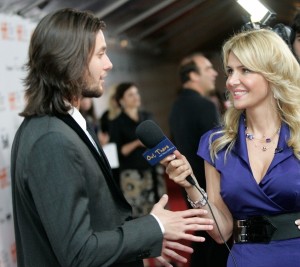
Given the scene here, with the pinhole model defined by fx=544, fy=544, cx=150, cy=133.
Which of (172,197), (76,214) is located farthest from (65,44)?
(172,197)

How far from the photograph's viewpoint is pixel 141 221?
1.75 metres

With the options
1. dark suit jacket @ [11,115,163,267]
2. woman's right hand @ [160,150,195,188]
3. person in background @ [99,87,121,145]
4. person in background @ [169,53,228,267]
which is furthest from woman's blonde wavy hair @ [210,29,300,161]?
person in background @ [99,87,121,145]

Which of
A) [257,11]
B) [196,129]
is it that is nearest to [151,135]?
[257,11]

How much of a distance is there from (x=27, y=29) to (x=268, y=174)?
1.88 metres

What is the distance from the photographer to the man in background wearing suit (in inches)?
63.9

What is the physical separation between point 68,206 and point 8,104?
4.74 ft

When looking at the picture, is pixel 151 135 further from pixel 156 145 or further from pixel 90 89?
pixel 90 89

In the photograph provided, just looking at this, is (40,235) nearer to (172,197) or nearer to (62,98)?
(62,98)

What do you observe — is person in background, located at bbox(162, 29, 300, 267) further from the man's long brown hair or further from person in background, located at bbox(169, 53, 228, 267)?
person in background, located at bbox(169, 53, 228, 267)

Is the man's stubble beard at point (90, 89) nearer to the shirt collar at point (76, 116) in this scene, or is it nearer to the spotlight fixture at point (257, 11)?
the shirt collar at point (76, 116)

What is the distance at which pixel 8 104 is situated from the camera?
290 centimetres

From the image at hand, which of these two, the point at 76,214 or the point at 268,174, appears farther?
the point at 268,174

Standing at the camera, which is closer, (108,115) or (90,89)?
(90,89)

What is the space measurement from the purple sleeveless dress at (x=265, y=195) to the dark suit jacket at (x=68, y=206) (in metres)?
0.60
